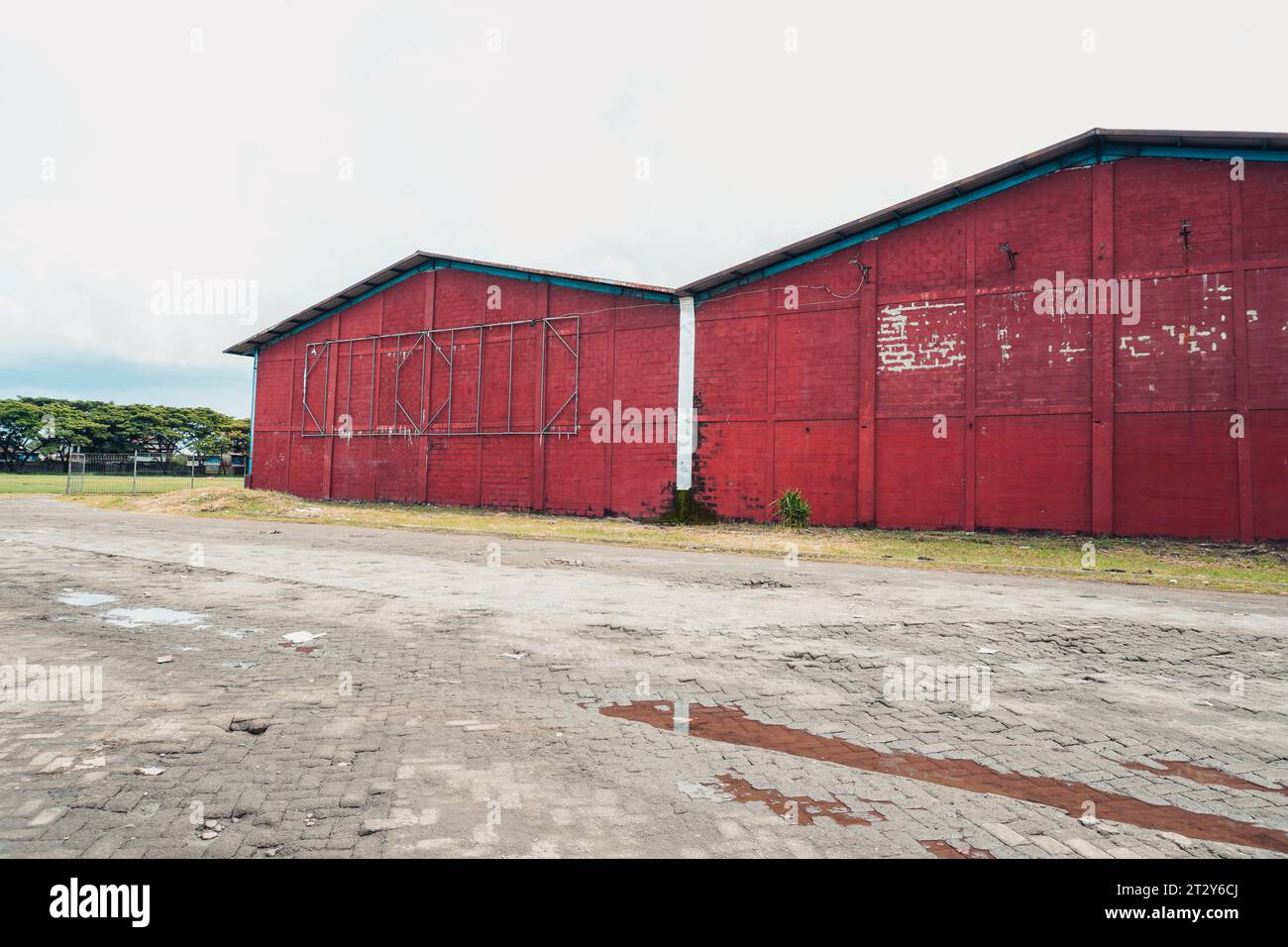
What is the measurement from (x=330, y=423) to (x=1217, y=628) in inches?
1119

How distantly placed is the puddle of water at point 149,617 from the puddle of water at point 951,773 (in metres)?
4.56

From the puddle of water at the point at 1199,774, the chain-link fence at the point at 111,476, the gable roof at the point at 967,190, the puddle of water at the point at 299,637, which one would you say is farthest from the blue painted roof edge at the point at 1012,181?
the chain-link fence at the point at 111,476

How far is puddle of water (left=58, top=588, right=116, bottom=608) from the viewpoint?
7090 millimetres

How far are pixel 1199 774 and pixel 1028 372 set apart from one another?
15156 mm

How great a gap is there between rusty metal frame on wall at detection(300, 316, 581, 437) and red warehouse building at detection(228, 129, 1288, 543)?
0.36 ft

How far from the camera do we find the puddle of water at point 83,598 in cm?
709

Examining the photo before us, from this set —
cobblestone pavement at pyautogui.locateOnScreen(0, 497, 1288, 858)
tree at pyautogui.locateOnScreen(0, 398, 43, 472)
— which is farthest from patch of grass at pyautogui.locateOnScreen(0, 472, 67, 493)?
cobblestone pavement at pyautogui.locateOnScreen(0, 497, 1288, 858)

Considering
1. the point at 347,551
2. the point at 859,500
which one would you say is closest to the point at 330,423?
the point at 347,551

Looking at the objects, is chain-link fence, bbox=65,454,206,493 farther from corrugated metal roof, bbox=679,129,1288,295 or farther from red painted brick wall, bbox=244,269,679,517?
corrugated metal roof, bbox=679,129,1288,295

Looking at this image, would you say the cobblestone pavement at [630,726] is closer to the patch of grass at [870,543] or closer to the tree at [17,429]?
the patch of grass at [870,543]

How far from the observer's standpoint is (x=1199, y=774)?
348 centimetres
